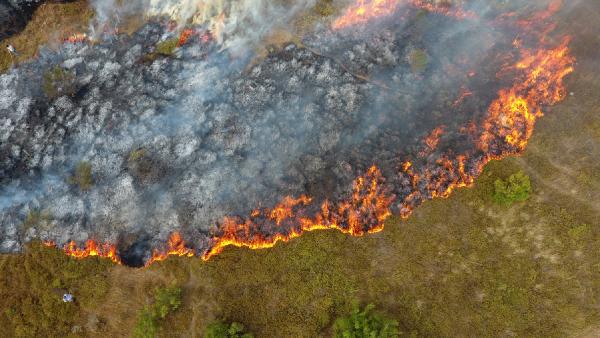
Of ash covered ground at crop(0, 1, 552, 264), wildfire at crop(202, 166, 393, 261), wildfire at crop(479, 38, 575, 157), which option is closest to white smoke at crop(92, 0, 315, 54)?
ash covered ground at crop(0, 1, 552, 264)

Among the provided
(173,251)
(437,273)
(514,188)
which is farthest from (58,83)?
(514,188)

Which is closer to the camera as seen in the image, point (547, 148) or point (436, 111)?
point (547, 148)

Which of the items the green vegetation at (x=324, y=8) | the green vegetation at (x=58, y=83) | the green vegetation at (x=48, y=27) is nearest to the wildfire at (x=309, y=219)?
the green vegetation at (x=324, y=8)

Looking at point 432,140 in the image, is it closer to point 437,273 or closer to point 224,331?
point 437,273

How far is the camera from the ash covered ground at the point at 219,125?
23.2 m

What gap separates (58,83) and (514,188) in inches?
1069

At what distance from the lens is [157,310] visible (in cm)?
2261

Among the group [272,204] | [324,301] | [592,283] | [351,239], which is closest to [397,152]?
[351,239]

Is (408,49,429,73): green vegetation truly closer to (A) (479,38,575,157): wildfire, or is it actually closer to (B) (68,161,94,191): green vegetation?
(A) (479,38,575,157): wildfire

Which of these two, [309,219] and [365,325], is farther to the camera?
[309,219]

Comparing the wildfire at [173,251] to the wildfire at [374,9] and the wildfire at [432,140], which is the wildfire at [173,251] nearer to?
the wildfire at [432,140]

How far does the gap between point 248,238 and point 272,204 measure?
2.25 metres

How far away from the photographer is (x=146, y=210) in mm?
23422

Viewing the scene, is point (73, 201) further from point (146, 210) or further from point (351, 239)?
point (351, 239)
